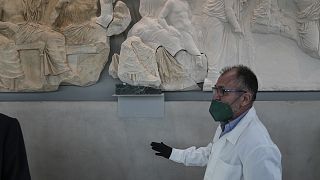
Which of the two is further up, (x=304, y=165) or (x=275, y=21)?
(x=275, y=21)

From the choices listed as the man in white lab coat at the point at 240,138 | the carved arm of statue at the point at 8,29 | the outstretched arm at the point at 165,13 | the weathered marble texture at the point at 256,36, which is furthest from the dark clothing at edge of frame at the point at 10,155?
the outstretched arm at the point at 165,13

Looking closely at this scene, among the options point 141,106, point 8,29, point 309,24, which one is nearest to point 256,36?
point 309,24

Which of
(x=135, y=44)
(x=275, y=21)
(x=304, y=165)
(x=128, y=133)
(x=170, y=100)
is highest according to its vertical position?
(x=275, y=21)

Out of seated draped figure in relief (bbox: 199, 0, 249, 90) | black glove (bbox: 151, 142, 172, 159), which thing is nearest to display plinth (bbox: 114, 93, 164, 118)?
seated draped figure in relief (bbox: 199, 0, 249, 90)

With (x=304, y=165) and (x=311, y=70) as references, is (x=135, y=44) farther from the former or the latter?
(x=304, y=165)

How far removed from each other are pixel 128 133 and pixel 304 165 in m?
1.64

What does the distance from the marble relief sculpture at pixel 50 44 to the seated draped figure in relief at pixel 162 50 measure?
21 cm

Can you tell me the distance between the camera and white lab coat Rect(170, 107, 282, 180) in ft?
5.81

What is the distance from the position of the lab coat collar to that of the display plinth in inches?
62.9

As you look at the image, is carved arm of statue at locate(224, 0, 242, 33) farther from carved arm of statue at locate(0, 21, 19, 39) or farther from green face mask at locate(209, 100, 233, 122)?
carved arm of statue at locate(0, 21, 19, 39)

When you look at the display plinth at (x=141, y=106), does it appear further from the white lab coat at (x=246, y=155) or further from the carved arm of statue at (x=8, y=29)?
the white lab coat at (x=246, y=155)

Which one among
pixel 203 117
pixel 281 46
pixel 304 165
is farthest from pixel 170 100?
pixel 304 165

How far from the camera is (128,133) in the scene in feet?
11.8

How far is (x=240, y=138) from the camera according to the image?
6.23ft
